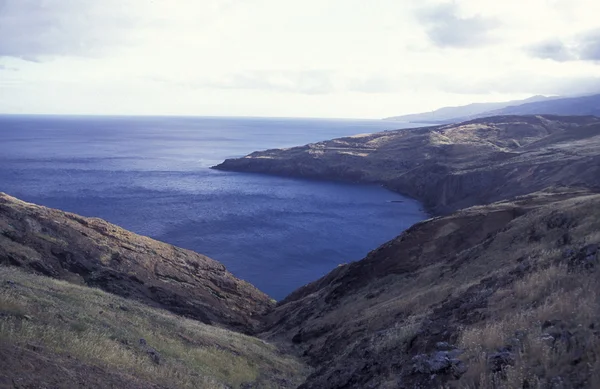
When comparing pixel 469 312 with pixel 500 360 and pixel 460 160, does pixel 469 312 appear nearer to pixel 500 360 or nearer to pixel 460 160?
pixel 500 360

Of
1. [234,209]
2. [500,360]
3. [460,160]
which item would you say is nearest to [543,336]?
[500,360]

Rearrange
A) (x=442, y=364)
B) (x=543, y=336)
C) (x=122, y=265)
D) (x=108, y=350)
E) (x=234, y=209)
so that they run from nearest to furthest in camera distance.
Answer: (x=543, y=336) < (x=442, y=364) < (x=108, y=350) < (x=122, y=265) < (x=234, y=209)

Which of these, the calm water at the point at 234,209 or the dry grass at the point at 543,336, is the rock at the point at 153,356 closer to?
the dry grass at the point at 543,336

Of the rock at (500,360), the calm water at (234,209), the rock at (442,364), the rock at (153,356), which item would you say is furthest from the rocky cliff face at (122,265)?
the rock at (500,360)

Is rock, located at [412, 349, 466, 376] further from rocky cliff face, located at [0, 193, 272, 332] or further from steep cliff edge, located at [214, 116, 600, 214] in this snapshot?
steep cliff edge, located at [214, 116, 600, 214]

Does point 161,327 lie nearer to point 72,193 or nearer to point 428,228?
point 428,228
